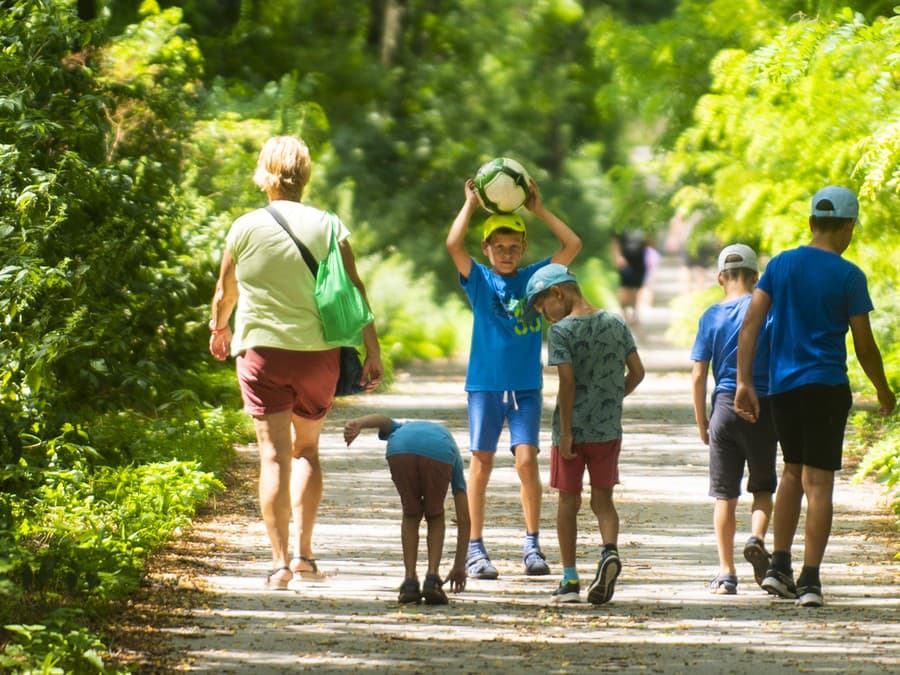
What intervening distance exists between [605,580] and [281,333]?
6.10 feet

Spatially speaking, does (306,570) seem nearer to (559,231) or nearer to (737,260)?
(559,231)

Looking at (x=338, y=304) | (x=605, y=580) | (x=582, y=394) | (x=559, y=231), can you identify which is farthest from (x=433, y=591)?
(x=559, y=231)

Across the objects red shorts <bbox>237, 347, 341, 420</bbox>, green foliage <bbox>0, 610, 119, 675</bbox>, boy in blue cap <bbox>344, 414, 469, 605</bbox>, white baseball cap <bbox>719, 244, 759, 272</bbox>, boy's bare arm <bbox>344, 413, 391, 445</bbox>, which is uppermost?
white baseball cap <bbox>719, 244, 759, 272</bbox>

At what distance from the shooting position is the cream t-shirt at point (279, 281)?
770 centimetres

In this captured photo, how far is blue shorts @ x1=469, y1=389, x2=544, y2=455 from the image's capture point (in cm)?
851

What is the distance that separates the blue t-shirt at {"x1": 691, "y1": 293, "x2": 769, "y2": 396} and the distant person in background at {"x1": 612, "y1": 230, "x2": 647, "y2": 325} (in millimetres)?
19257

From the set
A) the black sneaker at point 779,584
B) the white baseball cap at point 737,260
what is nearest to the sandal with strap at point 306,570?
the black sneaker at point 779,584

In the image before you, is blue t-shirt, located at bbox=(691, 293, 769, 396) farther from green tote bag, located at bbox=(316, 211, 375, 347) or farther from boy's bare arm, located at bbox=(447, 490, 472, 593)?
green tote bag, located at bbox=(316, 211, 375, 347)

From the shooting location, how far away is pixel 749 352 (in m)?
7.66

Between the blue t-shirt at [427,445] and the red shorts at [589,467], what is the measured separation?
491 mm

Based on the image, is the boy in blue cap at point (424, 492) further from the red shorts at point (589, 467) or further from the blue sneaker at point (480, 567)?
the blue sneaker at point (480, 567)

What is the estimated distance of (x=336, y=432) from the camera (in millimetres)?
15156

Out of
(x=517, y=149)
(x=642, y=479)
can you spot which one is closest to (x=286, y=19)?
(x=517, y=149)

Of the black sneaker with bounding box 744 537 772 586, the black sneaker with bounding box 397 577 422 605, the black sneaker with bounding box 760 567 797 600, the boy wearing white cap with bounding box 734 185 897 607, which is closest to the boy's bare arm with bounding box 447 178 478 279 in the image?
the boy wearing white cap with bounding box 734 185 897 607
